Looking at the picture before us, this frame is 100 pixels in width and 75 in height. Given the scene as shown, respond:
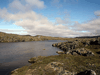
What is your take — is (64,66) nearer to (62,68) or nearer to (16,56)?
(62,68)

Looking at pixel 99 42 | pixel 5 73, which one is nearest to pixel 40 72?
pixel 5 73

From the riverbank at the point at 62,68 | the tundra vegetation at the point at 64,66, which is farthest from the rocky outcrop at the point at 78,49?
the riverbank at the point at 62,68

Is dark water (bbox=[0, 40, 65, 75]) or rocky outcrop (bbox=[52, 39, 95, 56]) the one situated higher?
rocky outcrop (bbox=[52, 39, 95, 56])

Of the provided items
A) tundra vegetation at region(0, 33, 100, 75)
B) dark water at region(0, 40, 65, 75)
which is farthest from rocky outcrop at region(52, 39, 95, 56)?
dark water at region(0, 40, 65, 75)

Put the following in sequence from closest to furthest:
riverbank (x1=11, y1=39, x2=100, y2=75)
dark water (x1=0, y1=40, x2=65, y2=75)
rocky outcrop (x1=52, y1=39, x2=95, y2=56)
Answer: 1. riverbank (x1=11, y1=39, x2=100, y2=75)
2. dark water (x1=0, y1=40, x2=65, y2=75)
3. rocky outcrop (x1=52, y1=39, x2=95, y2=56)

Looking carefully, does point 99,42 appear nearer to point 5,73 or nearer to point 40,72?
point 40,72

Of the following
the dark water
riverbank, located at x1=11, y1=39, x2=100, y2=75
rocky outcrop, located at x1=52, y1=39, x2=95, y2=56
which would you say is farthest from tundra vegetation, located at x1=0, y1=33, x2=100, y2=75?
the dark water

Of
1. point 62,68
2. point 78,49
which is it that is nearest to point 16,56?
point 62,68

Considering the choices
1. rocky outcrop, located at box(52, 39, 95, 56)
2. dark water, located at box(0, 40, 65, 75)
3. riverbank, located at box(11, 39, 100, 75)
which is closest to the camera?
riverbank, located at box(11, 39, 100, 75)

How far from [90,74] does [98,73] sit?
391cm

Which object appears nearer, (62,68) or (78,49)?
(62,68)

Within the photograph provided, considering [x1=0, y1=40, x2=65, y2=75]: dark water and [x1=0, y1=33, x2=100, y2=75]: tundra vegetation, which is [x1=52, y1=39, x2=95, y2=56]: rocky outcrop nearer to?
[x1=0, y1=33, x2=100, y2=75]: tundra vegetation

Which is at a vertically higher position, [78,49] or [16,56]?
[78,49]

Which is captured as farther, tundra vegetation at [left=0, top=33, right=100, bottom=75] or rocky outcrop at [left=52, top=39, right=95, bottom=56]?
rocky outcrop at [left=52, top=39, right=95, bottom=56]
